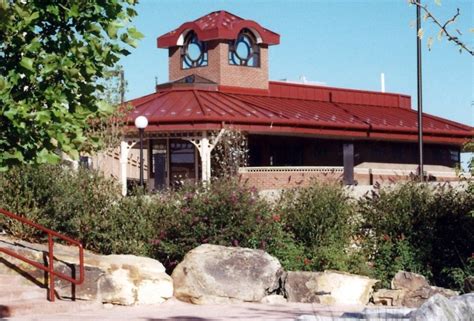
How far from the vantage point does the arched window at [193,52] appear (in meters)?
38.7

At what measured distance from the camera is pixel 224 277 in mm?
15203

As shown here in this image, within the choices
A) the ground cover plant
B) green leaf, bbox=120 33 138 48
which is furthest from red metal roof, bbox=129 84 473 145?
green leaf, bbox=120 33 138 48

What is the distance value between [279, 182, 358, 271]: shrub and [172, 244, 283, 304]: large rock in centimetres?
145

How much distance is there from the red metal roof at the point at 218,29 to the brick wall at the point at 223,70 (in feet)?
1.27

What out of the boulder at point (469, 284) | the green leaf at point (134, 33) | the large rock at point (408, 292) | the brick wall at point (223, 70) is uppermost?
the brick wall at point (223, 70)

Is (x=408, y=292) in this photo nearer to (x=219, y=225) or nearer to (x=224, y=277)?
(x=224, y=277)

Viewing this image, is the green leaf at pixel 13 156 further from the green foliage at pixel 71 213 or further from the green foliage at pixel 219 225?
the green foliage at pixel 71 213

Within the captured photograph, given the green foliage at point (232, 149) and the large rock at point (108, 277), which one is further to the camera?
the green foliage at point (232, 149)

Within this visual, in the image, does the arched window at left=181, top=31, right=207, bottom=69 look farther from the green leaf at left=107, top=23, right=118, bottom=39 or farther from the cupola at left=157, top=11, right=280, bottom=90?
the green leaf at left=107, top=23, right=118, bottom=39

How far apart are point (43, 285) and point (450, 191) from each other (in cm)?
751

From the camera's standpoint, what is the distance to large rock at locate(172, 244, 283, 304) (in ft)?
49.5

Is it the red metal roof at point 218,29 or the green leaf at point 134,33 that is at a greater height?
the red metal roof at point 218,29

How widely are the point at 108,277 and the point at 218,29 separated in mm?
23641

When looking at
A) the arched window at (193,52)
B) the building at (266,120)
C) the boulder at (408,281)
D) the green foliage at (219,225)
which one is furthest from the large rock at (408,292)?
the arched window at (193,52)
